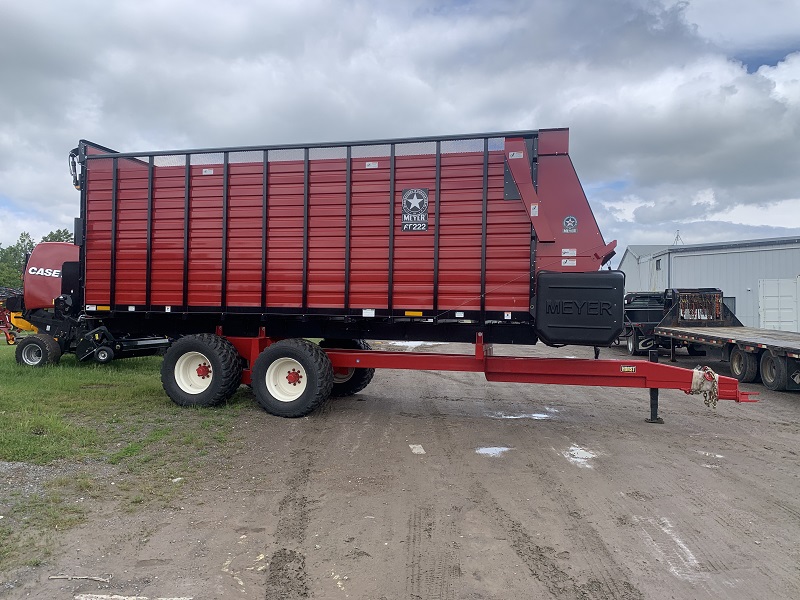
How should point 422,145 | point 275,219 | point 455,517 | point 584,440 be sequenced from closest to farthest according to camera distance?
point 455,517 < point 584,440 < point 422,145 < point 275,219

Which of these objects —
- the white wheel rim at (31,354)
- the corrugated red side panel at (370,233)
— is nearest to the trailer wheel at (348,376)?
the corrugated red side panel at (370,233)

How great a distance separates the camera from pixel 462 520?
4.43 metres

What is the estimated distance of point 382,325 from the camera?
825cm

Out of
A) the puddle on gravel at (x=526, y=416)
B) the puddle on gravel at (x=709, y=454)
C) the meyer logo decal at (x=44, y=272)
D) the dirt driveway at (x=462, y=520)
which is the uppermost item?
the meyer logo decal at (x=44, y=272)

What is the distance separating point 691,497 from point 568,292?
2779 mm

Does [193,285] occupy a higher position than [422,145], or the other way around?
[422,145]

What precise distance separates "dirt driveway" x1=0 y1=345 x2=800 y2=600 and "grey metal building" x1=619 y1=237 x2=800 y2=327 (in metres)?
21.3

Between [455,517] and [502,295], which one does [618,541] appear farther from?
[502,295]

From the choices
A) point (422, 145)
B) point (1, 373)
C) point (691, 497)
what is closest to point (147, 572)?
point (691, 497)

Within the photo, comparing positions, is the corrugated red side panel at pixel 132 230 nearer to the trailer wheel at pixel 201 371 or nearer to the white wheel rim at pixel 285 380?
the trailer wheel at pixel 201 371

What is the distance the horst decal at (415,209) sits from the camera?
7.61 metres

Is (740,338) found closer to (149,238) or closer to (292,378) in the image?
(292,378)

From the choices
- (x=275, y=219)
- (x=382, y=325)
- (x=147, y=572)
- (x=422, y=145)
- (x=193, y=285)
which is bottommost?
(x=147, y=572)

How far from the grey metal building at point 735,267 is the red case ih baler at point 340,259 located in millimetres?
20470
